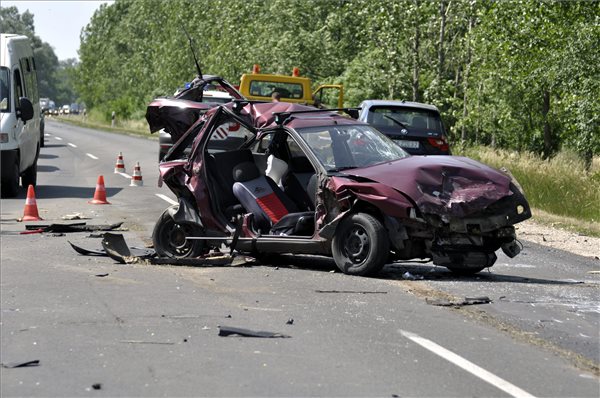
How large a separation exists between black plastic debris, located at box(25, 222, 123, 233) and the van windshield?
6.43m

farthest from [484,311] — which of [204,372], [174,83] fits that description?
[174,83]

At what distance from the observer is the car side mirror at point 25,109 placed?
2192 centimetres

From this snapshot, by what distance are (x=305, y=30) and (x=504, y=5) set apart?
70.5 ft

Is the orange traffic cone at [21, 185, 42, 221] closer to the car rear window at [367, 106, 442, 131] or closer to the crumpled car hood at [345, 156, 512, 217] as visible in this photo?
the car rear window at [367, 106, 442, 131]

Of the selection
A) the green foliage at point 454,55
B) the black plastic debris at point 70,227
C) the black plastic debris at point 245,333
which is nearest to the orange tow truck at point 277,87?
the green foliage at point 454,55

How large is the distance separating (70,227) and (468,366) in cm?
973

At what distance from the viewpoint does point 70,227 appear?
637 inches

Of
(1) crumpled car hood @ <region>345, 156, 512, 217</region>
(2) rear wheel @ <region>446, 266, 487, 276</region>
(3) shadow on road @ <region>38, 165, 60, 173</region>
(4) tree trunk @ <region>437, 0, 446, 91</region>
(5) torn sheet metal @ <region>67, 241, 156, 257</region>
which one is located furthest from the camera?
(4) tree trunk @ <region>437, 0, 446, 91</region>

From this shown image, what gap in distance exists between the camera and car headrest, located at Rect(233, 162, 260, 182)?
42.4 feet

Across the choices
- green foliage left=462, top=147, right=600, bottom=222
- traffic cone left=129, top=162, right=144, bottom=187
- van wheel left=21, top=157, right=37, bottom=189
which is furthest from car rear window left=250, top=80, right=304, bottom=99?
van wheel left=21, top=157, right=37, bottom=189

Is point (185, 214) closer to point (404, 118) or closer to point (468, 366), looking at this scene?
point (468, 366)

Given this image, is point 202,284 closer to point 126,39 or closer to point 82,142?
point 82,142

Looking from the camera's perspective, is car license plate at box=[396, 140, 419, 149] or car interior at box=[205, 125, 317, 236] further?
car license plate at box=[396, 140, 419, 149]

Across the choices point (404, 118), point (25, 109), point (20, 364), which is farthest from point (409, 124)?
point (20, 364)
